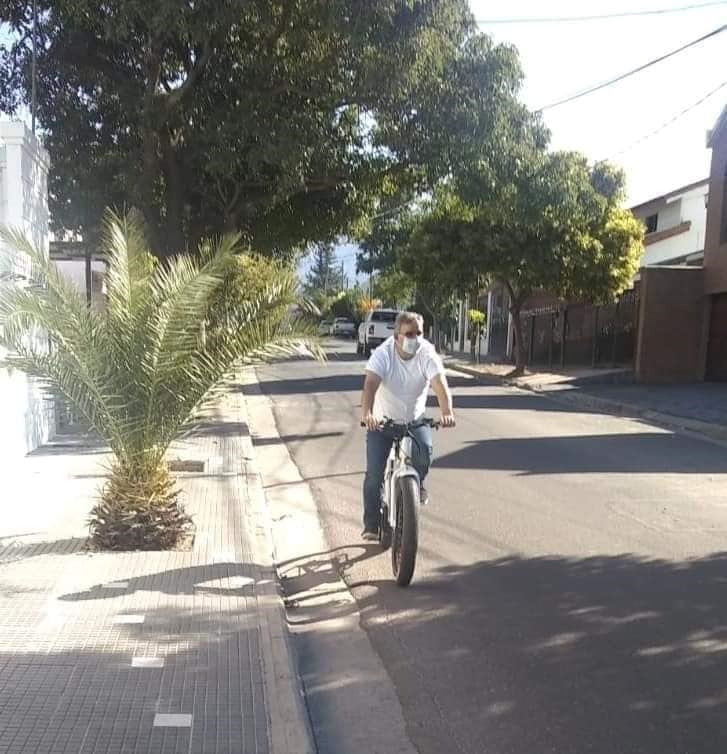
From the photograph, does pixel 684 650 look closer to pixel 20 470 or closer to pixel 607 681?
pixel 607 681

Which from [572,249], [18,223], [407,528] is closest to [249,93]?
[18,223]

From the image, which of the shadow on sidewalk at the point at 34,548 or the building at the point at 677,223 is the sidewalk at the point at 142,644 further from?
the building at the point at 677,223

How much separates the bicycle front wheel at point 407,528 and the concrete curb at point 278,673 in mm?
833

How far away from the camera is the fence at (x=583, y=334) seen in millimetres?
25672

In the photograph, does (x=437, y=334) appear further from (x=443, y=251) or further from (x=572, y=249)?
(x=572, y=249)

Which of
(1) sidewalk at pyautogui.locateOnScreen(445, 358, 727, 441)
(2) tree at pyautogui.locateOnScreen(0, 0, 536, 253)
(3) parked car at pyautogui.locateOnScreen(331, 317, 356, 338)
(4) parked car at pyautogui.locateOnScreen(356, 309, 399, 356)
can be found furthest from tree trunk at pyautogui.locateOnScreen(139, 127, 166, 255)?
(3) parked car at pyautogui.locateOnScreen(331, 317, 356, 338)

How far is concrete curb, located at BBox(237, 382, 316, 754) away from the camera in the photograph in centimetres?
345

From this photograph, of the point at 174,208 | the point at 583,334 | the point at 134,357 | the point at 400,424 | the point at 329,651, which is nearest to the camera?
the point at 329,651

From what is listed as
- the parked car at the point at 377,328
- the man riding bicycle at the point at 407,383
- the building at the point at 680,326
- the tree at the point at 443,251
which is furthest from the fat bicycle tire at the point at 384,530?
the parked car at the point at 377,328

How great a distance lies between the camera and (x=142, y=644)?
4.31 metres

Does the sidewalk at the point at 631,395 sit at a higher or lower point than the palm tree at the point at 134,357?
lower

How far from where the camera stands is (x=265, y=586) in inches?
212

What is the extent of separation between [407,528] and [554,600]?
1035mm

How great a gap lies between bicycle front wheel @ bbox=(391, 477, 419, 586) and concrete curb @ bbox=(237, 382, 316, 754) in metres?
0.83
